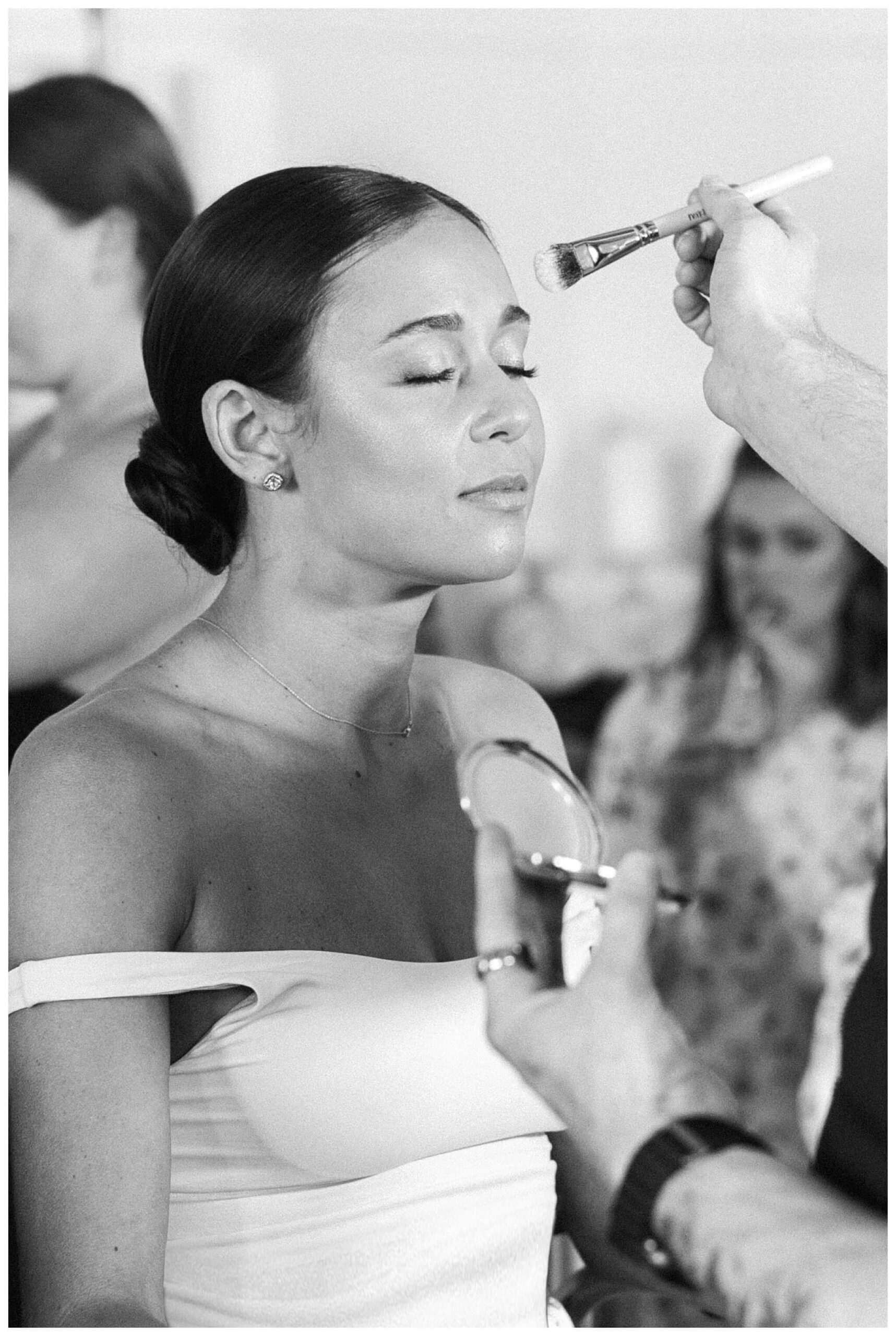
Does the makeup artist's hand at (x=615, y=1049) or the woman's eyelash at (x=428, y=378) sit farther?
the woman's eyelash at (x=428, y=378)

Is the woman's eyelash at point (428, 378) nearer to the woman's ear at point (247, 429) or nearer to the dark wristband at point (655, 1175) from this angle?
the woman's ear at point (247, 429)

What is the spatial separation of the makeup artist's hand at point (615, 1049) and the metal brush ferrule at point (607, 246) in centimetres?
43

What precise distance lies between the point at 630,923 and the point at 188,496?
457 millimetres

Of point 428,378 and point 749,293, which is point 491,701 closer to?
point 428,378

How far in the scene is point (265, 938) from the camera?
0.98m

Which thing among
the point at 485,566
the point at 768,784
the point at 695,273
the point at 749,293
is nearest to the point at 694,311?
the point at 695,273

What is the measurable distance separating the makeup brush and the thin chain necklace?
32 centimetres

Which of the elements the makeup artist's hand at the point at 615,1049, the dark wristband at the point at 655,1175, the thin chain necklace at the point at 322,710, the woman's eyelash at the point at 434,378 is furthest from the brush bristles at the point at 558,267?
the dark wristband at the point at 655,1175

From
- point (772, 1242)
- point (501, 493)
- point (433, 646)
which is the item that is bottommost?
point (772, 1242)

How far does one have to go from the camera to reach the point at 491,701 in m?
1.11

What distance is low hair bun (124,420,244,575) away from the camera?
1.06 metres

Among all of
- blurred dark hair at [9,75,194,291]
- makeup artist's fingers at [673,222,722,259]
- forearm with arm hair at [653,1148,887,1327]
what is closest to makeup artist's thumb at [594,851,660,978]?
forearm with arm hair at [653,1148,887,1327]

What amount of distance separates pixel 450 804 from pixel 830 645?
32cm

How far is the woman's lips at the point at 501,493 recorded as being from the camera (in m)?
1.04
